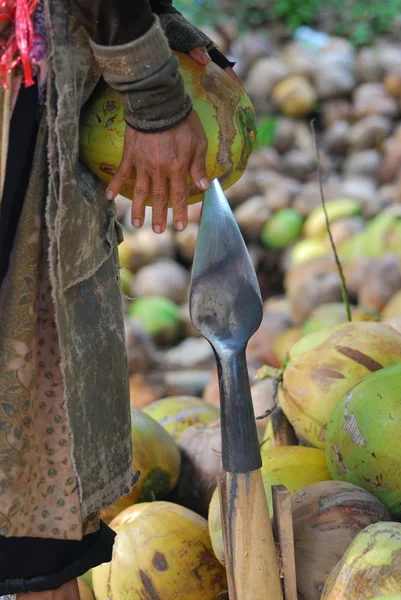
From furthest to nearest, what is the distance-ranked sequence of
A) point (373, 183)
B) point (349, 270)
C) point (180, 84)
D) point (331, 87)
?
point (331, 87)
point (373, 183)
point (349, 270)
point (180, 84)

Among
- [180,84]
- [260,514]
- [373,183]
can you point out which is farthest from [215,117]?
[373,183]

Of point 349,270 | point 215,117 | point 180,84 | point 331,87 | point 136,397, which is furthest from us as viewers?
point 331,87

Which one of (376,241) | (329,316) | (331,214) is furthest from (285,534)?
(331,214)

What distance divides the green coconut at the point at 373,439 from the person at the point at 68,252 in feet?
1.62

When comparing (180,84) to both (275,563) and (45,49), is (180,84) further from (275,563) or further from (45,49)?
(275,563)

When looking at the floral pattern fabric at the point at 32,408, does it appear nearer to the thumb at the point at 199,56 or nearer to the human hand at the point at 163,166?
the human hand at the point at 163,166

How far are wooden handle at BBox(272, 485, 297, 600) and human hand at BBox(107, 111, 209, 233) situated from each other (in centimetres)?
55

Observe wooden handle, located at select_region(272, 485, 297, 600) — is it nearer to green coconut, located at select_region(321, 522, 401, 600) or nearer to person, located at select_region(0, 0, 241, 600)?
green coconut, located at select_region(321, 522, 401, 600)

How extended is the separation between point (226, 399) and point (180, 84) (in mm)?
569

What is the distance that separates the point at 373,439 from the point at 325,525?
253 mm

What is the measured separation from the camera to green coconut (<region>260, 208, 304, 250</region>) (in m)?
5.54

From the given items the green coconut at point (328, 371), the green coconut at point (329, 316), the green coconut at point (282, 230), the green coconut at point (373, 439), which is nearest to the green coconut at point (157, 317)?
the green coconut at point (282, 230)

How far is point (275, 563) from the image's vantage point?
146cm

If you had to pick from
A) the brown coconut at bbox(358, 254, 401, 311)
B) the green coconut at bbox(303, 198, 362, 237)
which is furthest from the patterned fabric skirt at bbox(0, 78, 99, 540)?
the green coconut at bbox(303, 198, 362, 237)
